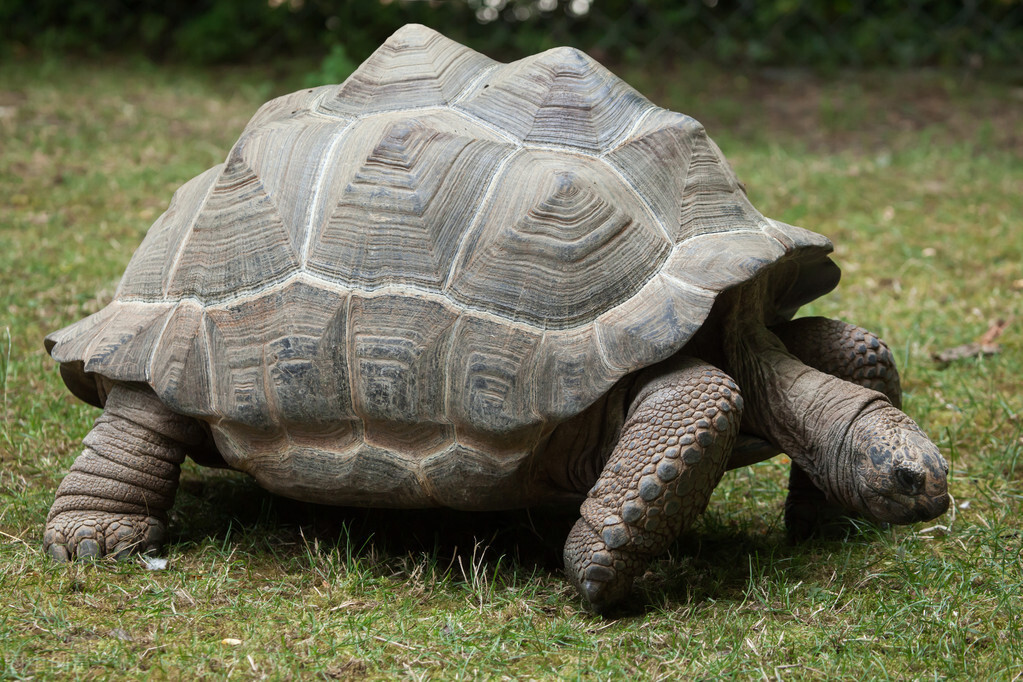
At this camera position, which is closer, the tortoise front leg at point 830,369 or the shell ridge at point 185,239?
the shell ridge at point 185,239

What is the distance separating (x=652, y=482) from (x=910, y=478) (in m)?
0.64

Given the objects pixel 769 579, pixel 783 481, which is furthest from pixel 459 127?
pixel 783 481

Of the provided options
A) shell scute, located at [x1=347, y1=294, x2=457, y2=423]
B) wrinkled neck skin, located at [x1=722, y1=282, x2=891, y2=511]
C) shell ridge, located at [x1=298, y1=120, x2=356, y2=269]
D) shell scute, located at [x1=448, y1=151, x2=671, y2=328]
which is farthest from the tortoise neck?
shell ridge, located at [x1=298, y1=120, x2=356, y2=269]

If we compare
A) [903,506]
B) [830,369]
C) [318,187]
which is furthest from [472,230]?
[903,506]

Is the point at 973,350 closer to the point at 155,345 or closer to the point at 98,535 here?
the point at 155,345

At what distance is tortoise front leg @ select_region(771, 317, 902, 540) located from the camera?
3.26m

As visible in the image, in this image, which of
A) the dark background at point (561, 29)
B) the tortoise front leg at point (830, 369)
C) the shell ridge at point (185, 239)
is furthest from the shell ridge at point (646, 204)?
the dark background at point (561, 29)

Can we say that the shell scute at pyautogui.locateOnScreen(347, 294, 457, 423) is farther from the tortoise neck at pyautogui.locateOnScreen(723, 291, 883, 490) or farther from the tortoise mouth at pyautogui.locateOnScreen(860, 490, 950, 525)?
the tortoise mouth at pyautogui.locateOnScreen(860, 490, 950, 525)

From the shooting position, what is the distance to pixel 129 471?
3176mm

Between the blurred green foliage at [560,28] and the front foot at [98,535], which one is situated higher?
the blurred green foliage at [560,28]

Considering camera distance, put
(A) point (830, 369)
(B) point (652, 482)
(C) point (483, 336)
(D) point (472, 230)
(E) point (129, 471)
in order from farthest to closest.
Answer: (A) point (830, 369), (E) point (129, 471), (D) point (472, 230), (C) point (483, 336), (B) point (652, 482)

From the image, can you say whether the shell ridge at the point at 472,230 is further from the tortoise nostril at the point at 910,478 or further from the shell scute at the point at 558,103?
the tortoise nostril at the point at 910,478

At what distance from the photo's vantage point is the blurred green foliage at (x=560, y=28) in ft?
33.0

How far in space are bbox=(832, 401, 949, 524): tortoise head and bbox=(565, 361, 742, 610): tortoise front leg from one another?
1.10 ft
